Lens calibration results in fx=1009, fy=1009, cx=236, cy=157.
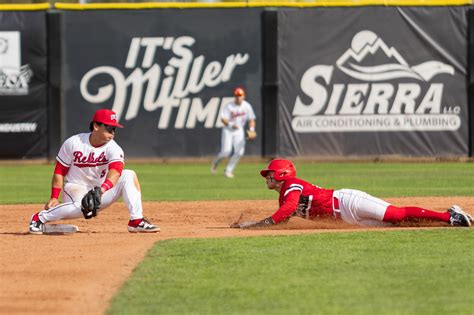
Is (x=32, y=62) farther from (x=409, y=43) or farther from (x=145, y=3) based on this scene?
(x=409, y=43)

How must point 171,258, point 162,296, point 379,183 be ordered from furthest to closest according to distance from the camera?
point 379,183 → point 171,258 → point 162,296

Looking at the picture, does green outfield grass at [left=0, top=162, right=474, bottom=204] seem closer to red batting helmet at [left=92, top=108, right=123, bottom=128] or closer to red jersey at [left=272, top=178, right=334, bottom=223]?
red jersey at [left=272, top=178, right=334, bottom=223]

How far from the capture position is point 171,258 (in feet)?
26.0

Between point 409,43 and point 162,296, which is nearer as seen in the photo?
point 162,296

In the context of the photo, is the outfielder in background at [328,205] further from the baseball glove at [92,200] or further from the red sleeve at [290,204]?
the baseball glove at [92,200]

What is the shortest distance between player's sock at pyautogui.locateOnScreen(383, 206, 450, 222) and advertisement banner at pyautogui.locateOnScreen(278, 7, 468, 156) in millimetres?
12990

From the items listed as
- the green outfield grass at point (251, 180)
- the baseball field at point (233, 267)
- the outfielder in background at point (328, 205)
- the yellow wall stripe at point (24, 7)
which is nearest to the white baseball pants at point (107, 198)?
the baseball field at point (233, 267)

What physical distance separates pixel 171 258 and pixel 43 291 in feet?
4.93

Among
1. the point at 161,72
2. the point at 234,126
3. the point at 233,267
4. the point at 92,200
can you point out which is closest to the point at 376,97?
the point at 234,126

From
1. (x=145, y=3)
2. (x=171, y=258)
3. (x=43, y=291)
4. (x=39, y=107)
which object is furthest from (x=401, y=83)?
(x=43, y=291)

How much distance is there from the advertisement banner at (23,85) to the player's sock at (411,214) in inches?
567

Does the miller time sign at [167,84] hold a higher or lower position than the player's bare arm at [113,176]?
lower

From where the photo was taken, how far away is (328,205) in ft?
31.8

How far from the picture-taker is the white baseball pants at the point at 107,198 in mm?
9555
